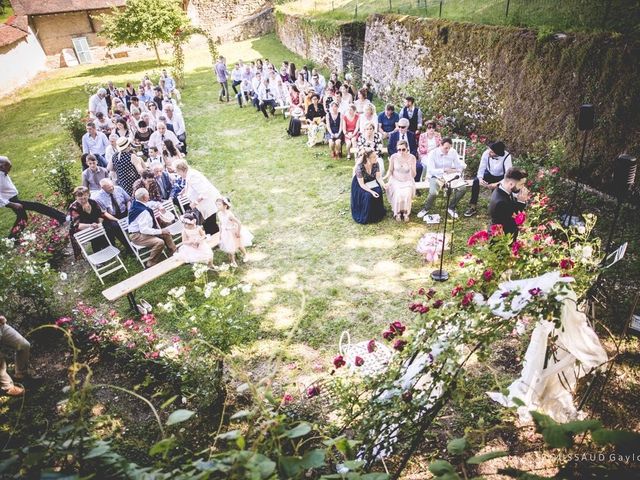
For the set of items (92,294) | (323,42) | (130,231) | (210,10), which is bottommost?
(92,294)

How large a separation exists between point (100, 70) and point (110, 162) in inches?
866

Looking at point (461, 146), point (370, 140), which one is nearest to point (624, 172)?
point (461, 146)

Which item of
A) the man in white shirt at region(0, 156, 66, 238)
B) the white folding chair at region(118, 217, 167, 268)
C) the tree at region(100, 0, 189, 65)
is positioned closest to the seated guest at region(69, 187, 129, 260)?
the white folding chair at region(118, 217, 167, 268)

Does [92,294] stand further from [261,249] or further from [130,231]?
[261,249]

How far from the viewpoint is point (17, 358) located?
493 centimetres

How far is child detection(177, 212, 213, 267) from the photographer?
636 centimetres

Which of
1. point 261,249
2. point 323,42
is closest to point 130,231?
point 261,249

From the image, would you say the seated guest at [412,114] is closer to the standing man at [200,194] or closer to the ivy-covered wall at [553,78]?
the ivy-covered wall at [553,78]

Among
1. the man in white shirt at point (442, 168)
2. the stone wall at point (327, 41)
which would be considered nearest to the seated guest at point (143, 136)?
the man in white shirt at point (442, 168)

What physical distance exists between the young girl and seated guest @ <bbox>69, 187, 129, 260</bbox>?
2236mm

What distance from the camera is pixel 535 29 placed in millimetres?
7980

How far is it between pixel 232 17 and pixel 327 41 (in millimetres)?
16633

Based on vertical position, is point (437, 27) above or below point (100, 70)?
above

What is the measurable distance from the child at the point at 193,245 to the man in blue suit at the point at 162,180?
6.43 ft
